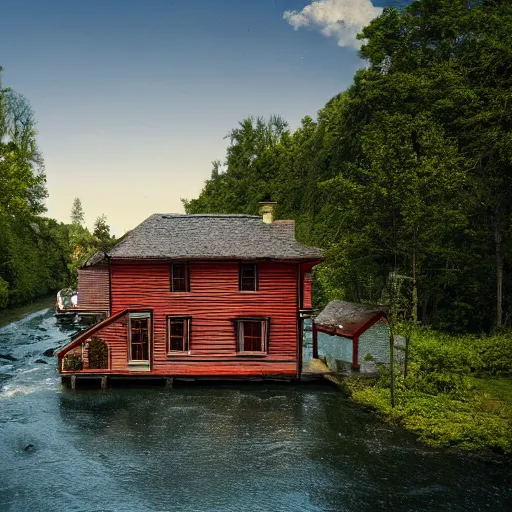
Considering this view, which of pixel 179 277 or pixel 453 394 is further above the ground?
pixel 179 277

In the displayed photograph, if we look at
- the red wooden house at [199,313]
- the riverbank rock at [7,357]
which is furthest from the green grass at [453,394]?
the riverbank rock at [7,357]

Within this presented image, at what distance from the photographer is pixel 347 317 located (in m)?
26.5

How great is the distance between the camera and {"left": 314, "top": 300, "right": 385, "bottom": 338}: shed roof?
79.8ft

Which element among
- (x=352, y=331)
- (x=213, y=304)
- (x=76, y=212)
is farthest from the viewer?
(x=76, y=212)

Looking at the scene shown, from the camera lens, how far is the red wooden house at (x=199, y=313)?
947 inches

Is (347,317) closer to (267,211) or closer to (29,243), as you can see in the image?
(267,211)

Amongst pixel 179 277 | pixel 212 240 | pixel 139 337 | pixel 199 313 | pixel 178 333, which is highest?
pixel 212 240

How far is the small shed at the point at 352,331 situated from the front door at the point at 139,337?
968cm

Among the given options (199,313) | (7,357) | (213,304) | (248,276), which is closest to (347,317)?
(248,276)

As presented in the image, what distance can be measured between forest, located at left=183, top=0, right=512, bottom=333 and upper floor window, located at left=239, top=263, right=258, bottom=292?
179 inches

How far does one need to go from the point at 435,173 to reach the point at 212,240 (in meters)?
13.7

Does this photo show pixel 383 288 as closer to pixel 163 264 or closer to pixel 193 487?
pixel 163 264

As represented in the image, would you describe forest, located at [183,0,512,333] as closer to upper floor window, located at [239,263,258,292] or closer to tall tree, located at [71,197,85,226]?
upper floor window, located at [239,263,258,292]

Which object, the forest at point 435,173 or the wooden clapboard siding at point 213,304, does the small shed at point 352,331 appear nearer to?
the forest at point 435,173
